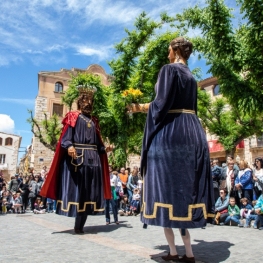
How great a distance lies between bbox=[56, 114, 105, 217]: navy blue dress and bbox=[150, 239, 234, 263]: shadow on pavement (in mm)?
1778

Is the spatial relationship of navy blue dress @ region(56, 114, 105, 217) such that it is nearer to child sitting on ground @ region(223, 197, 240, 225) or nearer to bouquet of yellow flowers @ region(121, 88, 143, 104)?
bouquet of yellow flowers @ region(121, 88, 143, 104)

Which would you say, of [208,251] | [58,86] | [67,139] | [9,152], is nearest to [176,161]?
[208,251]

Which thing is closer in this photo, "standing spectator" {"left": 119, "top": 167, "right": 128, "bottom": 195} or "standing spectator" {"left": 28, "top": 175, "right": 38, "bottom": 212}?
"standing spectator" {"left": 119, "top": 167, "right": 128, "bottom": 195}

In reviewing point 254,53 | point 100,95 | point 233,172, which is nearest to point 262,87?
point 254,53

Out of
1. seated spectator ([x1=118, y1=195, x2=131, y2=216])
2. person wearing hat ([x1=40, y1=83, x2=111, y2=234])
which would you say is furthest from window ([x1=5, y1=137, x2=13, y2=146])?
person wearing hat ([x1=40, y1=83, x2=111, y2=234])

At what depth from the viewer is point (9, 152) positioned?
56500 mm

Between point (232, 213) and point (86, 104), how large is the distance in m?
5.06

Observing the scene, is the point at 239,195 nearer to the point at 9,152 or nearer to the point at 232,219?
the point at 232,219

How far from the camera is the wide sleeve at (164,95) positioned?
3479 mm

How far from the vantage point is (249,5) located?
1169 cm

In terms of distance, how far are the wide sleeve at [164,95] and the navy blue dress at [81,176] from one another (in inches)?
98.4

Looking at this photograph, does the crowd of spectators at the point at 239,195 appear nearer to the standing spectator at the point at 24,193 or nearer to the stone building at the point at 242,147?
the standing spectator at the point at 24,193

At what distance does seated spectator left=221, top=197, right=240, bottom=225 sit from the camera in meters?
8.20

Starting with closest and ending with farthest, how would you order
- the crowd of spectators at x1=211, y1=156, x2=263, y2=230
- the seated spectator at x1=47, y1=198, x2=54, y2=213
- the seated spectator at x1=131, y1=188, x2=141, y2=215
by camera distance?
the crowd of spectators at x1=211, y1=156, x2=263, y2=230
the seated spectator at x1=131, y1=188, x2=141, y2=215
the seated spectator at x1=47, y1=198, x2=54, y2=213
